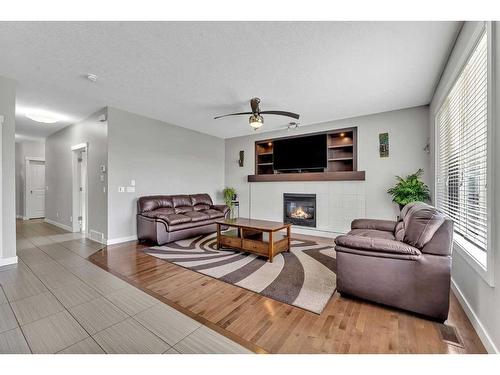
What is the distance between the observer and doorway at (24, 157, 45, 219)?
709 cm

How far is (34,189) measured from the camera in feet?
23.9

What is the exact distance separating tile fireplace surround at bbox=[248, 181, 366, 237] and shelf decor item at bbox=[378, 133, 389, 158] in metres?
0.65

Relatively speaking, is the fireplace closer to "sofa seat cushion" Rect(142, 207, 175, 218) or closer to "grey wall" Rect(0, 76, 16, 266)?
"sofa seat cushion" Rect(142, 207, 175, 218)

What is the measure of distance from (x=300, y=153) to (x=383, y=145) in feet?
5.62

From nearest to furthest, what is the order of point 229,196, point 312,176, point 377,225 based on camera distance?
1. point 377,225
2. point 312,176
3. point 229,196

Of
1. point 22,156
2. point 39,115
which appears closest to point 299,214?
point 39,115

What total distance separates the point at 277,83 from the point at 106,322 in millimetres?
3221

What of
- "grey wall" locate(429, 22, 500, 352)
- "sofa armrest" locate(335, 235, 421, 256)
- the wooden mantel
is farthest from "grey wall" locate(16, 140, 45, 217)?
"grey wall" locate(429, 22, 500, 352)

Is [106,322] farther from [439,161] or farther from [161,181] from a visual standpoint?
[439,161]

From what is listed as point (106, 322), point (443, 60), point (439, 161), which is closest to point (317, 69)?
point (443, 60)

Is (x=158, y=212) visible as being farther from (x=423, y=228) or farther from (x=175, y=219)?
(x=423, y=228)

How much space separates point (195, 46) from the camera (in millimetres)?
2248

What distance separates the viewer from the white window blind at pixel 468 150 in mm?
1761

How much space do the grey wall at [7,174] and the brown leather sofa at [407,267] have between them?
13.6 feet
